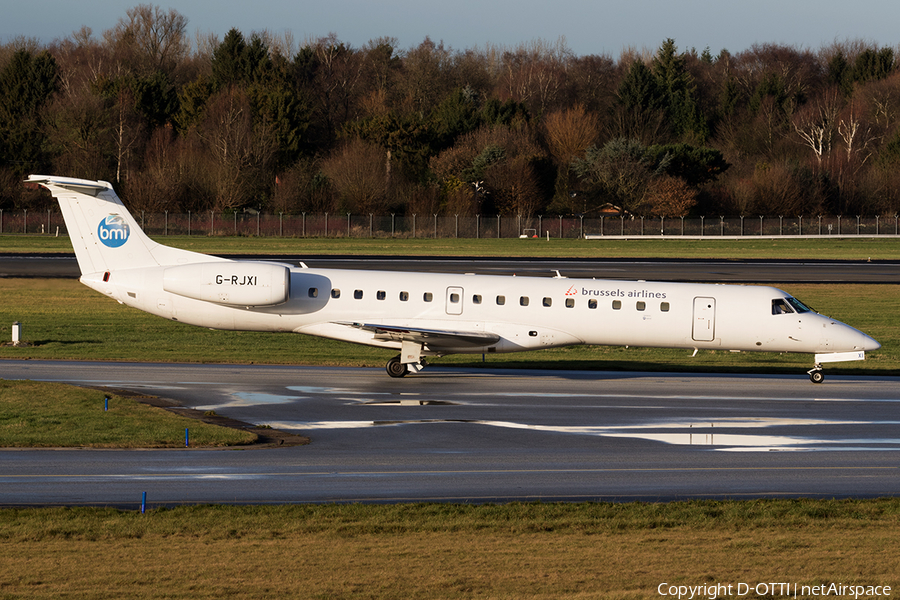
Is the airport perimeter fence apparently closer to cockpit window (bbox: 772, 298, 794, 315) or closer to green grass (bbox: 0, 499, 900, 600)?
cockpit window (bbox: 772, 298, 794, 315)

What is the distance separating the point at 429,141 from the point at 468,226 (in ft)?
58.4

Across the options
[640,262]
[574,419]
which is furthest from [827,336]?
[640,262]

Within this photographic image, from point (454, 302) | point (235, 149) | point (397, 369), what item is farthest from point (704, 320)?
point (235, 149)

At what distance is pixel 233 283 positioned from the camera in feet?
89.0

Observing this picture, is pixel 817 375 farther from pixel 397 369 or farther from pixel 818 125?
pixel 818 125

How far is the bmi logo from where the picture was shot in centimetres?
2808

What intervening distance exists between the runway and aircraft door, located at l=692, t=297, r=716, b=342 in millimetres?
1315

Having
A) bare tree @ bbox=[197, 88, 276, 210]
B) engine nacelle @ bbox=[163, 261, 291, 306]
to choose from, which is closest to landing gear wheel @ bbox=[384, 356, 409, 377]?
engine nacelle @ bbox=[163, 261, 291, 306]

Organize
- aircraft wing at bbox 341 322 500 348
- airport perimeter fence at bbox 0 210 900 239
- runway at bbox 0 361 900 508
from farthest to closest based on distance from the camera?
airport perimeter fence at bbox 0 210 900 239 → aircraft wing at bbox 341 322 500 348 → runway at bbox 0 361 900 508

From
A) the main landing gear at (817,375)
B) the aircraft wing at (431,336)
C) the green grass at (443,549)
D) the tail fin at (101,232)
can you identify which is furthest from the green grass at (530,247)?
the green grass at (443,549)

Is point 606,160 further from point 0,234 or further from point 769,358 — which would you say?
point 769,358

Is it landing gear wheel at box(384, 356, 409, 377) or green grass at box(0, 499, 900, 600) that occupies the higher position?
landing gear wheel at box(384, 356, 409, 377)

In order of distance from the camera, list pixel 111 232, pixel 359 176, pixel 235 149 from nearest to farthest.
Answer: pixel 111 232 → pixel 359 176 → pixel 235 149

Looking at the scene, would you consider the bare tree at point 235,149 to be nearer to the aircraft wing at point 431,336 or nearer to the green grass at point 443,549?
the aircraft wing at point 431,336
